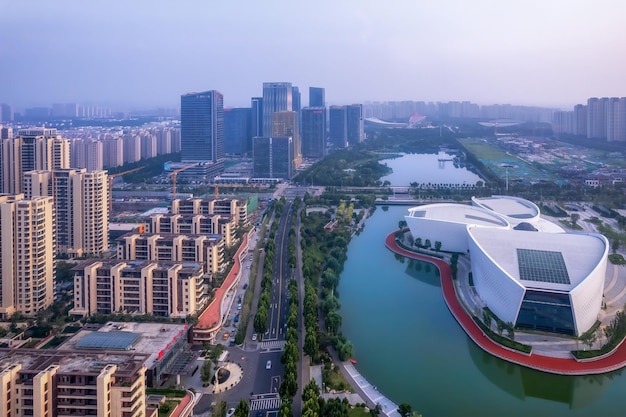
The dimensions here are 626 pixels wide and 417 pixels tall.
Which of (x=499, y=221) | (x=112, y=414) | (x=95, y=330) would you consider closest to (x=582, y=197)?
(x=499, y=221)

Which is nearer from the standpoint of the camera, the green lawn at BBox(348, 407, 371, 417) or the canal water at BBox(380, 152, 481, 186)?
the green lawn at BBox(348, 407, 371, 417)

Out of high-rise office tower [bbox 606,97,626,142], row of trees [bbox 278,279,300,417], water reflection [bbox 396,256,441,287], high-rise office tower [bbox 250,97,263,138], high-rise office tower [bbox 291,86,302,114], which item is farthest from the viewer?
high-rise office tower [bbox 291,86,302,114]

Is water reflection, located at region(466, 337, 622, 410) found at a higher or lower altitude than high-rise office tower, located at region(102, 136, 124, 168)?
lower

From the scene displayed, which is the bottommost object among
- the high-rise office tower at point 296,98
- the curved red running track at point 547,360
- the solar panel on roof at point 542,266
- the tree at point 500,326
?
the curved red running track at point 547,360

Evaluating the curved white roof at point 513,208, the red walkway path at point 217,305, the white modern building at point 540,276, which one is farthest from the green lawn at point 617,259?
the red walkway path at point 217,305

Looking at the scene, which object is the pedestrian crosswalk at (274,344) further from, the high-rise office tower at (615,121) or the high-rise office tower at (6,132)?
the high-rise office tower at (615,121)

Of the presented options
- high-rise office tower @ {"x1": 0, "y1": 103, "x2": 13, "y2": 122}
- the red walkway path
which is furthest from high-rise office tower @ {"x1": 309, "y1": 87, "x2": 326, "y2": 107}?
the red walkway path

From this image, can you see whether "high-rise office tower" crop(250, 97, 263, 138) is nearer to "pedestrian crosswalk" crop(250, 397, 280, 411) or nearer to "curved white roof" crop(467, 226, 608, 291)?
"curved white roof" crop(467, 226, 608, 291)
